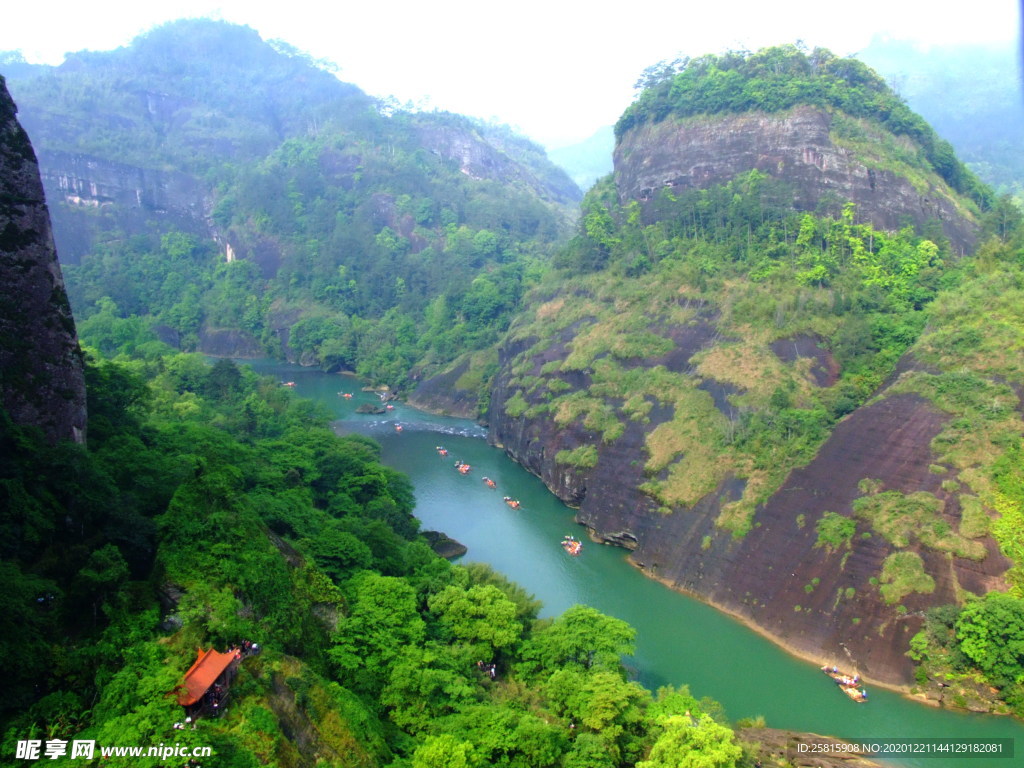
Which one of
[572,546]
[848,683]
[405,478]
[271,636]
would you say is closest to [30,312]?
[271,636]

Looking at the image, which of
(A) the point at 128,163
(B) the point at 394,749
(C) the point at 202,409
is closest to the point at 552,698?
(B) the point at 394,749

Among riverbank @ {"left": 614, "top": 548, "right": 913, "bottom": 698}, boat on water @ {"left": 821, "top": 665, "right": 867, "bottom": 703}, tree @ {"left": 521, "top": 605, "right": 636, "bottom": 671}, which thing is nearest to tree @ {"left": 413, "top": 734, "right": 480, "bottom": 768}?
tree @ {"left": 521, "top": 605, "right": 636, "bottom": 671}

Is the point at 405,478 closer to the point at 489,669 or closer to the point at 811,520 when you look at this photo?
the point at 489,669

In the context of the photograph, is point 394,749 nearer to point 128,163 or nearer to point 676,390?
point 676,390

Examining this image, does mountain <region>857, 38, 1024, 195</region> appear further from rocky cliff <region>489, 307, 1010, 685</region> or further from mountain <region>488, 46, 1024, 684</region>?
rocky cliff <region>489, 307, 1010, 685</region>

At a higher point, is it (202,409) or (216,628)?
(216,628)
